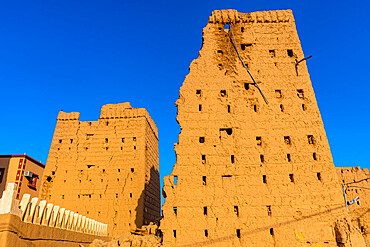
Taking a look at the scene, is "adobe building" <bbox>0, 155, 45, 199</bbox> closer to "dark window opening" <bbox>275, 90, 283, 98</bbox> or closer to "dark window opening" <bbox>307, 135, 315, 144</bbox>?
"dark window opening" <bbox>275, 90, 283, 98</bbox>

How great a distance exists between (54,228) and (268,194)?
27.7ft

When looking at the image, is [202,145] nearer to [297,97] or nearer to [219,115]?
[219,115]

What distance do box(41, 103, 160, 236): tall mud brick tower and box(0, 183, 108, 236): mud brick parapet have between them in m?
4.06

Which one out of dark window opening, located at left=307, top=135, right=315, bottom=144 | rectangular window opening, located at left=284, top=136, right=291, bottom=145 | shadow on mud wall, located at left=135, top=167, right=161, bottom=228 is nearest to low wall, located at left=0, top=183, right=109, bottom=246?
shadow on mud wall, located at left=135, top=167, right=161, bottom=228

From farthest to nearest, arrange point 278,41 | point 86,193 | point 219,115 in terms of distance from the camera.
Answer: point 86,193
point 278,41
point 219,115

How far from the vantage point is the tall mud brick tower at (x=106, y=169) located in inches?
787

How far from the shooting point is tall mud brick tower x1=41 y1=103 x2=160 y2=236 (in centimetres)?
1998

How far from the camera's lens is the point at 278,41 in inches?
543

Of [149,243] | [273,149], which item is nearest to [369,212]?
[273,149]

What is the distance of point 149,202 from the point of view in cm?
2236

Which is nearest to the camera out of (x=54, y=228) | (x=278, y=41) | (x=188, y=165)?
(x=54, y=228)

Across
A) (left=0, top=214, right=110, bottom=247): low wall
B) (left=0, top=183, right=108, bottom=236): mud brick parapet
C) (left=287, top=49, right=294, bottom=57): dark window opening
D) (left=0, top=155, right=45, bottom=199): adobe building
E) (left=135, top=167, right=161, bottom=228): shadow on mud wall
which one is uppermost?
(left=287, top=49, right=294, bottom=57): dark window opening

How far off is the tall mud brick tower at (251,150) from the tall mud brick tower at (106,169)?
9.96m

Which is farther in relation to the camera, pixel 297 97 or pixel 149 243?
pixel 297 97
